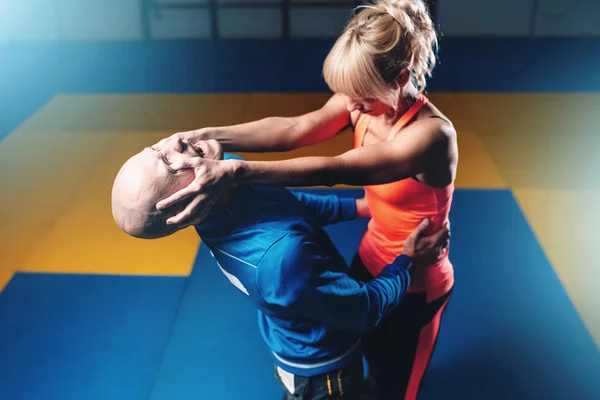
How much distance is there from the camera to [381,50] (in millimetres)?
1925

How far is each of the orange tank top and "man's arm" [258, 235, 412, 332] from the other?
1.16ft

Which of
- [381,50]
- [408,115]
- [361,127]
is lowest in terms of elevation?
[361,127]

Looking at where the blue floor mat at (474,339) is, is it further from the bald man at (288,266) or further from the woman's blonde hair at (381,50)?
the woman's blonde hair at (381,50)

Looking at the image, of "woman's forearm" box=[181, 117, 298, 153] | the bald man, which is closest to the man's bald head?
the bald man

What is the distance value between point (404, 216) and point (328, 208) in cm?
41

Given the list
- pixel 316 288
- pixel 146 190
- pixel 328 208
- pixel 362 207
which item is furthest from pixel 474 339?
pixel 146 190

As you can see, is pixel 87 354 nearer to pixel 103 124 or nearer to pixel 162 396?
pixel 162 396

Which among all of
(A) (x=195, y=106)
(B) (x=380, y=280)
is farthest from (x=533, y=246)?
(A) (x=195, y=106)

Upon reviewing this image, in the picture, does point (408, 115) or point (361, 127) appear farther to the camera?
point (361, 127)

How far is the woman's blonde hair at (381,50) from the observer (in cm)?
193

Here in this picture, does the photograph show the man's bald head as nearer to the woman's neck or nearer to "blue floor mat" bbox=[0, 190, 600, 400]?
the woman's neck

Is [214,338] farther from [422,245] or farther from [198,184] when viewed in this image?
[198,184]

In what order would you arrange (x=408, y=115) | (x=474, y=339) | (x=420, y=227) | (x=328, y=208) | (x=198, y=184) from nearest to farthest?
(x=198, y=184) → (x=408, y=115) → (x=420, y=227) → (x=328, y=208) → (x=474, y=339)

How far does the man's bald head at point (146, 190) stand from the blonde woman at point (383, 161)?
4 cm
